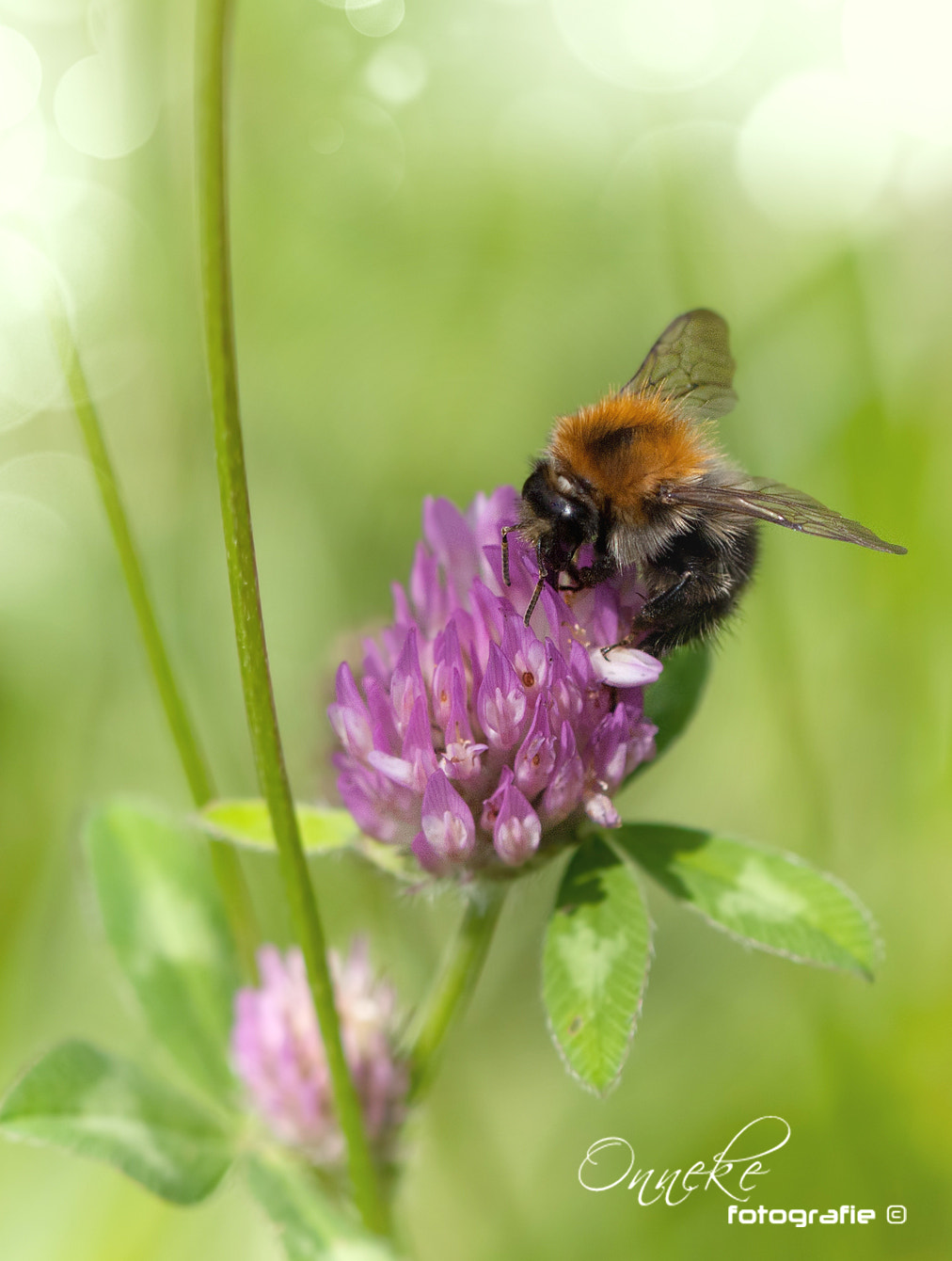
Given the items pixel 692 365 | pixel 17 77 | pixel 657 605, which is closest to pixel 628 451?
pixel 657 605

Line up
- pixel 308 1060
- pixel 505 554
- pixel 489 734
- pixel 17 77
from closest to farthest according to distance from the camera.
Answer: pixel 489 734, pixel 505 554, pixel 308 1060, pixel 17 77

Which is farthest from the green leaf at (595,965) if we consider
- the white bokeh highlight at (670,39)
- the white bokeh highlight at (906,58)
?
the white bokeh highlight at (670,39)

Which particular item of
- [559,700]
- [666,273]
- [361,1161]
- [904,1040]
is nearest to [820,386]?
[666,273]

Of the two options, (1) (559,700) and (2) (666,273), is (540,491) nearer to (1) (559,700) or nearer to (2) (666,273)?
(1) (559,700)

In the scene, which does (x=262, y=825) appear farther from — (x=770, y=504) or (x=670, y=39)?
(x=670, y=39)

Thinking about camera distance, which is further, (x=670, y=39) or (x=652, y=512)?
(x=670, y=39)

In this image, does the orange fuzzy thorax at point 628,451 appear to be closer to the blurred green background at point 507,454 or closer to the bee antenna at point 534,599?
the bee antenna at point 534,599
